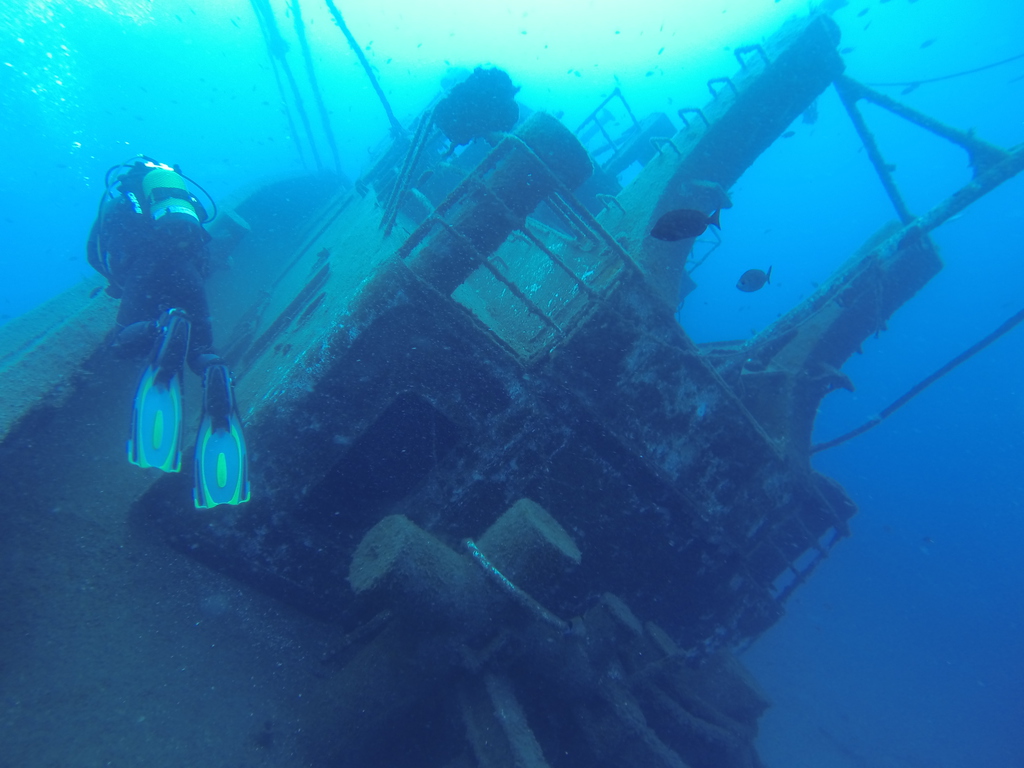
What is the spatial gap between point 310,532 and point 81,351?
9.80 ft

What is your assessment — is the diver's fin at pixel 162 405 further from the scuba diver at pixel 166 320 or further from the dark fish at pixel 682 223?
the dark fish at pixel 682 223

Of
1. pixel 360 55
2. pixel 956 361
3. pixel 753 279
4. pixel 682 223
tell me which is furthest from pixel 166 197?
pixel 956 361

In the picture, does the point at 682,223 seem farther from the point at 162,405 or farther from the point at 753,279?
the point at 162,405

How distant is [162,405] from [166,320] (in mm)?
752

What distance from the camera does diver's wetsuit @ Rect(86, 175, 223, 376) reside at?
3.89 metres

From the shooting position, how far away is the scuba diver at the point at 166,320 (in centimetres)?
327

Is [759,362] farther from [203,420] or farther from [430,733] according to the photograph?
[203,420]

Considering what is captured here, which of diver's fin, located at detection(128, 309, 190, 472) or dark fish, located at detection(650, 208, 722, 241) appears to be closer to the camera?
diver's fin, located at detection(128, 309, 190, 472)

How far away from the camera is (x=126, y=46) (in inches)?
2192

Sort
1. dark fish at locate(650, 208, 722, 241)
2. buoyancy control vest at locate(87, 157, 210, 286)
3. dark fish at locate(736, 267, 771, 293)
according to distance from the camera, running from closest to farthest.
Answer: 1. buoyancy control vest at locate(87, 157, 210, 286)
2. dark fish at locate(650, 208, 722, 241)
3. dark fish at locate(736, 267, 771, 293)

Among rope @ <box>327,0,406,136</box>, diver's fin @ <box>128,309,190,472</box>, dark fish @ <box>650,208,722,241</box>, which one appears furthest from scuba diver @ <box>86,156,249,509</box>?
rope @ <box>327,0,406,136</box>

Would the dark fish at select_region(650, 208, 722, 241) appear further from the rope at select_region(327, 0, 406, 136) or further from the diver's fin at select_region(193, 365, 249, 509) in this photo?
the rope at select_region(327, 0, 406, 136)

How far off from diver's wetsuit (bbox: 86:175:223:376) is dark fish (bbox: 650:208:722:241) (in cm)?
444

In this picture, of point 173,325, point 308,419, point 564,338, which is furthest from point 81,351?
point 564,338
